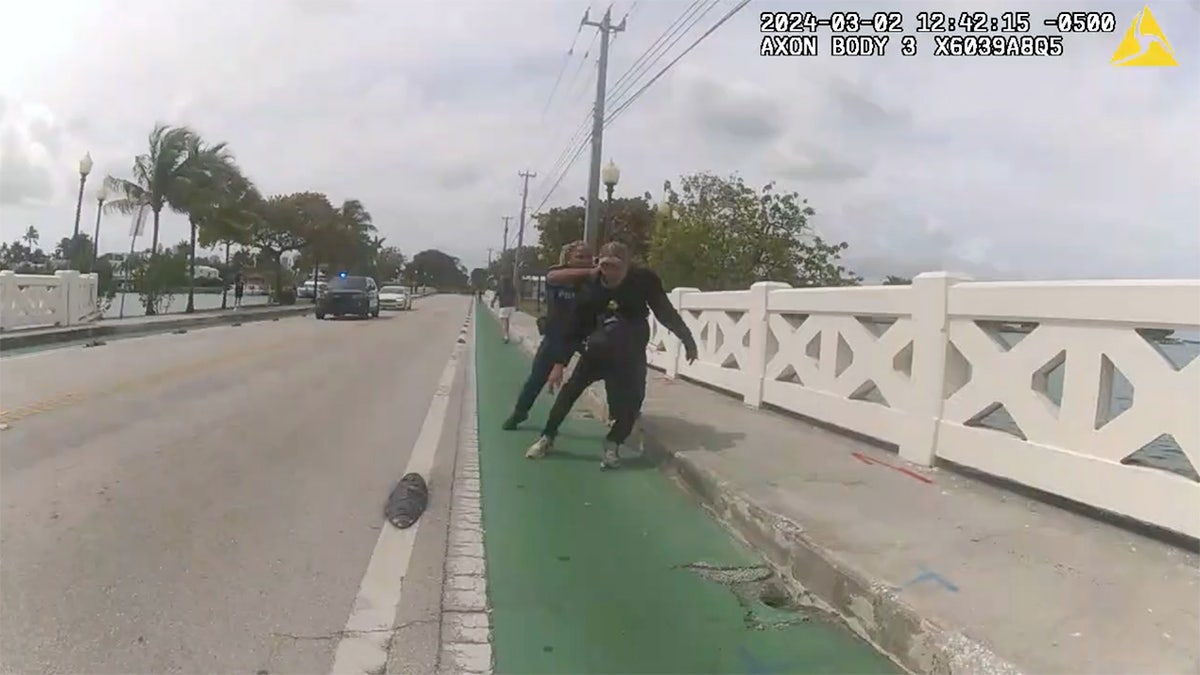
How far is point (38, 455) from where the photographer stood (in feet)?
25.3

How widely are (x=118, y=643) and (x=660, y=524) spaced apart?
3265mm

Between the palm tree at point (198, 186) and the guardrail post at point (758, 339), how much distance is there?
3118cm

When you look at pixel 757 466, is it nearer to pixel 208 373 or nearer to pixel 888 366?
pixel 888 366

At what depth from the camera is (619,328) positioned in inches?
309

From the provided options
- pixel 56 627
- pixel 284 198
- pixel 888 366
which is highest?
pixel 284 198

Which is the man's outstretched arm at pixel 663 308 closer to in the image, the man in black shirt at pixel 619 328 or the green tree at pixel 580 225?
the man in black shirt at pixel 619 328

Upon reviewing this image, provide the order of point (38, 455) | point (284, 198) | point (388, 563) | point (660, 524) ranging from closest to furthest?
1. point (388, 563)
2. point (660, 524)
3. point (38, 455)
4. point (284, 198)

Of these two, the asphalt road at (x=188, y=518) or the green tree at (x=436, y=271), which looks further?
the green tree at (x=436, y=271)

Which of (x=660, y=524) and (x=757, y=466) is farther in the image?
(x=757, y=466)

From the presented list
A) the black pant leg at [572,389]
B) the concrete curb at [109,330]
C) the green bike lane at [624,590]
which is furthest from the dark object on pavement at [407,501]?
the concrete curb at [109,330]

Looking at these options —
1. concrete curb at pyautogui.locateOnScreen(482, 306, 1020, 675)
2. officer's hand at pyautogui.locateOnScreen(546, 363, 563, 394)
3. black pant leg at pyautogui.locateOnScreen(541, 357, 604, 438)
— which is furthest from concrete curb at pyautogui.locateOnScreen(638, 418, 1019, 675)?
officer's hand at pyautogui.locateOnScreen(546, 363, 563, 394)

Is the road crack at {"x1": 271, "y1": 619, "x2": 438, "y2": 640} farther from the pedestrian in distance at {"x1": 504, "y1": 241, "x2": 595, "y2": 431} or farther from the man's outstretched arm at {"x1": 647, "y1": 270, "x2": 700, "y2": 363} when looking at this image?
the pedestrian in distance at {"x1": 504, "y1": 241, "x2": 595, "y2": 431}

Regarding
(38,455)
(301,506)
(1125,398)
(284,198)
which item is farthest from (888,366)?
(284,198)

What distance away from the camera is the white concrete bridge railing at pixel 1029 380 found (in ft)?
15.7
